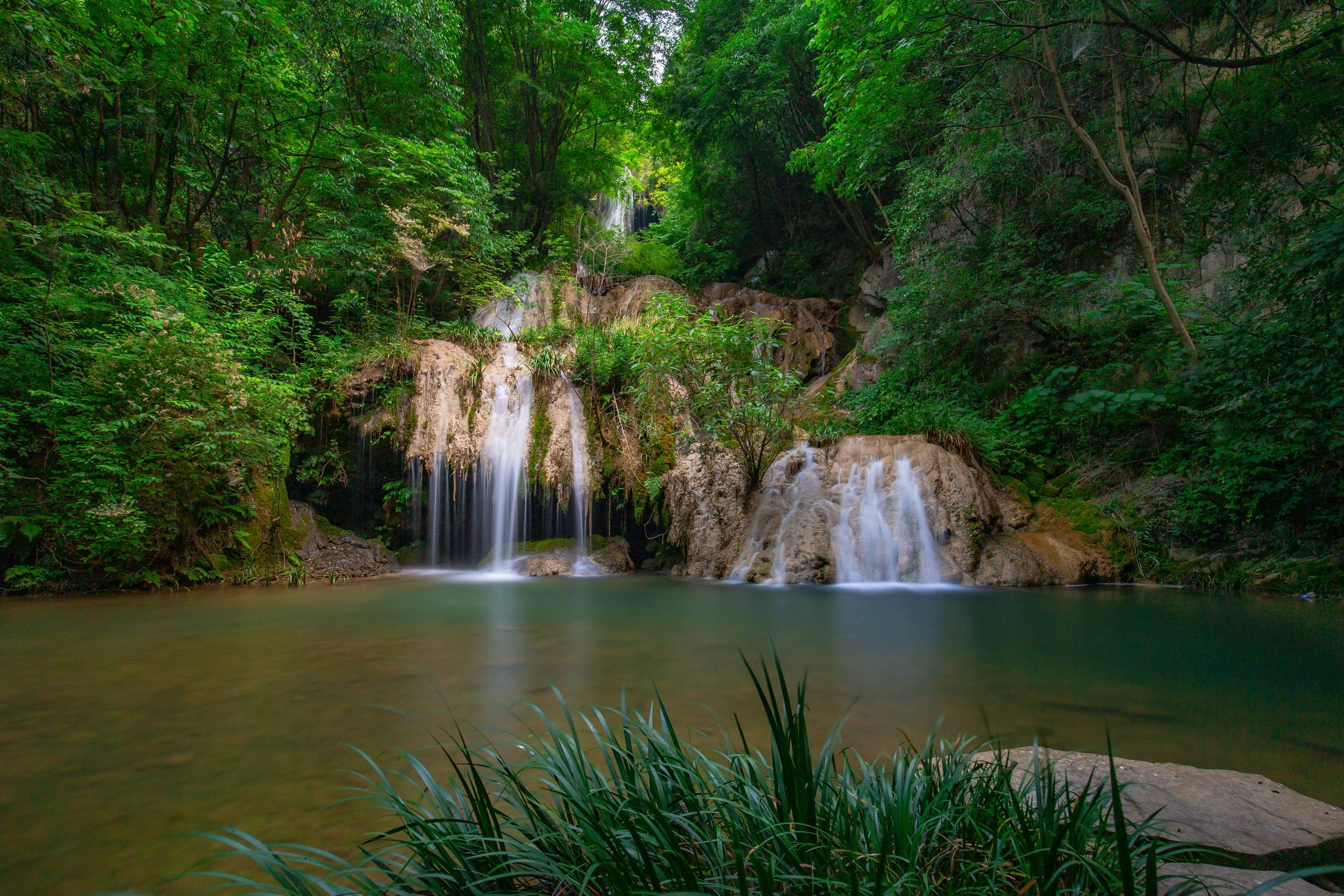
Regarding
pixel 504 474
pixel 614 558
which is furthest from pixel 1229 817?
pixel 504 474

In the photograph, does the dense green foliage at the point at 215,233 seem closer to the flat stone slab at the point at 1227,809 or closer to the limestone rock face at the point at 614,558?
the limestone rock face at the point at 614,558

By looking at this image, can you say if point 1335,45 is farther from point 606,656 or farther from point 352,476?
point 352,476

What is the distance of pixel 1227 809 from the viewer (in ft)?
5.33

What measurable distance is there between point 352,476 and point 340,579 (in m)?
2.70

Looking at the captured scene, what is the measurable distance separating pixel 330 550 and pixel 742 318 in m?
8.52

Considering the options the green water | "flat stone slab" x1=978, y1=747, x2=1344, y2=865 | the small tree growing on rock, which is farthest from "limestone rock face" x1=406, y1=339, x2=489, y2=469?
"flat stone slab" x1=978, y1=747, x2=1344, y2=865

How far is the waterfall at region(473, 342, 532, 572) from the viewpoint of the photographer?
10.2 m

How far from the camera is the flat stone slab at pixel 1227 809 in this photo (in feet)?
4.64

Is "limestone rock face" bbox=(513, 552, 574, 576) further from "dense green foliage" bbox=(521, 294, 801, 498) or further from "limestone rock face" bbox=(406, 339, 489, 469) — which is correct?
"limestone rock face" bbox=(406, 339, 489, 469)

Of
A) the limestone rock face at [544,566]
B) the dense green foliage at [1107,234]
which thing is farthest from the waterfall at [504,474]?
the dense green foliage at [1107,234]

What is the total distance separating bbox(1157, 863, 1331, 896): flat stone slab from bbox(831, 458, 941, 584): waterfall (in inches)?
273

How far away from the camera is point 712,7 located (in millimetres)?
15516

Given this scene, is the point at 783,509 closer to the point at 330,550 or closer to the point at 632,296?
the point at 330,550

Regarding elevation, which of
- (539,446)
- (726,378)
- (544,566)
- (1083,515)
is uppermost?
(726,378)
